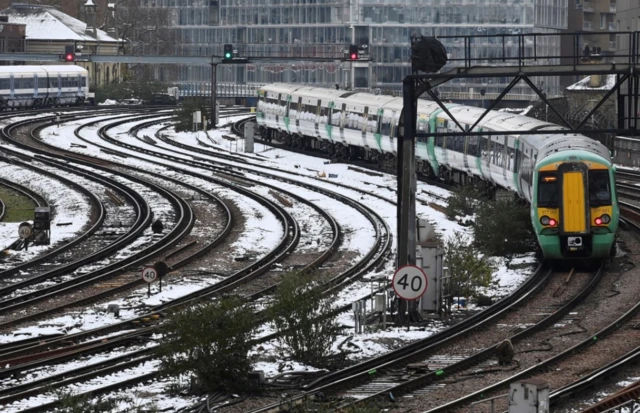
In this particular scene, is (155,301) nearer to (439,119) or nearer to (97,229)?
(97,229)

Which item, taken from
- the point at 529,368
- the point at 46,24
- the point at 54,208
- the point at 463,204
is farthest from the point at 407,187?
the point at 46,24

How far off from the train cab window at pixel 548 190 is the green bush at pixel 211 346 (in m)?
10.2

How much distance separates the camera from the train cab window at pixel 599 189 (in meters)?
28.2

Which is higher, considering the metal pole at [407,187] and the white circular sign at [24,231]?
the metal pole at [407,187]

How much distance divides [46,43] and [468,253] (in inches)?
3602

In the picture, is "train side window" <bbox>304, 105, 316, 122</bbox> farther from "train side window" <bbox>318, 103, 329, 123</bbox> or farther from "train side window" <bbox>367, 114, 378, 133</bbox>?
"train side window" <bbox>367, 114, 378, 133</bbox>

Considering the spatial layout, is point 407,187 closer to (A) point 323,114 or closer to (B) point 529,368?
(B) point 529,368

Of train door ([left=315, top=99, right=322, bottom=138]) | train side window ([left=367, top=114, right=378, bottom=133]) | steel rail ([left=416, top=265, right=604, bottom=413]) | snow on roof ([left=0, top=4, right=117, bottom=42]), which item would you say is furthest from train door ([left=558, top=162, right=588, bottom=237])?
snow on roof ([left=0, top=4, right=117, bottom=42])

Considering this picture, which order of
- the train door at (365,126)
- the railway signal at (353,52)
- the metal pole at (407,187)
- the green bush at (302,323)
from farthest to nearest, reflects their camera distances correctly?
the railway signal at (353,52)
the train door at (365,126)
the metal pole at (407,187)
the green bush at (302,323)

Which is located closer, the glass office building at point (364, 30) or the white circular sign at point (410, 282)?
the white circular sign at point (410, 282)

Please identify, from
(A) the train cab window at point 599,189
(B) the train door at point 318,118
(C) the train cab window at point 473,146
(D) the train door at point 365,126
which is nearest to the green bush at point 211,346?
(A) the train cab window at point 599,189

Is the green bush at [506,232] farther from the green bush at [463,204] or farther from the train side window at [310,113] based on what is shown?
the train side window at [310,113]

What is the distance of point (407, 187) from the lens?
2483 cm

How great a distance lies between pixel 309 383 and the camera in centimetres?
1955
